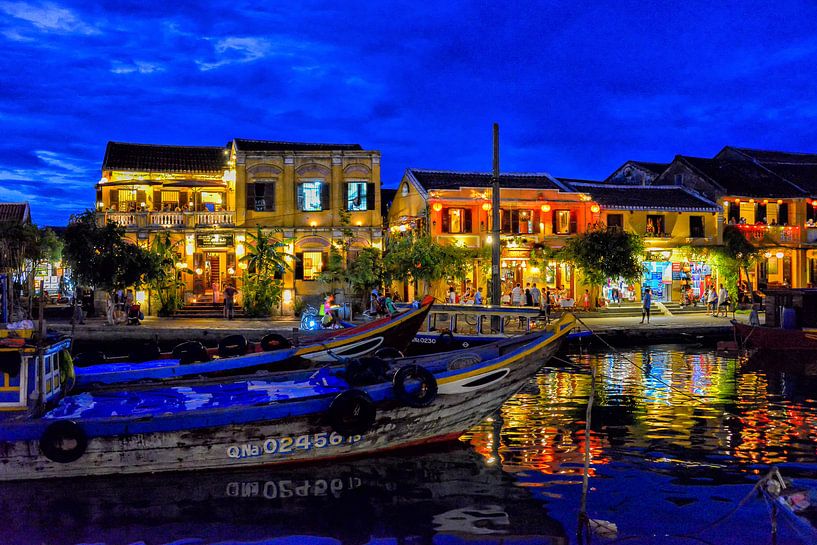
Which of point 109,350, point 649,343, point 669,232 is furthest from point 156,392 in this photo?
point 669,232

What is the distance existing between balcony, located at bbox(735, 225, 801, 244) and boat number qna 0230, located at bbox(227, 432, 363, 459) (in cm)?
3404

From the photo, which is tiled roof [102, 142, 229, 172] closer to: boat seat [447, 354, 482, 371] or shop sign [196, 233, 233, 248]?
shop sign [196, 233, 233, 248]

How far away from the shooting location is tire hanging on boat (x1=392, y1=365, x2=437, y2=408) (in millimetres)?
11469

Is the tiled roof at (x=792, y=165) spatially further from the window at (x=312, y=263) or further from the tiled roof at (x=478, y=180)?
the window at (x=312, y=263)

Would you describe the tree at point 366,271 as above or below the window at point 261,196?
below

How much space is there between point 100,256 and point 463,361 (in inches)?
781

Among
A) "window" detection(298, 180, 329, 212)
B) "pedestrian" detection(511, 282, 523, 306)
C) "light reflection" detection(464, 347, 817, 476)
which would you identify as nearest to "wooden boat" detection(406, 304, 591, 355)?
"light reflection" detection(464, 347, 817, 476)

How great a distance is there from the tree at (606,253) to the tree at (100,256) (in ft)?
63.0

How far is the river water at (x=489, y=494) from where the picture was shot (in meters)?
8.79

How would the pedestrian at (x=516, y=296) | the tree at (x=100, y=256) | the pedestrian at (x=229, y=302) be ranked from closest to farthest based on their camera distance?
1. the tree at (x=100, y=256)
2. the pedestrian at (x=229, y=302)
3. the pedestrian at (x=516, y=296)

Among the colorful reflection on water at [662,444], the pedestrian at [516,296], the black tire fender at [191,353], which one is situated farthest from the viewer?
the pedestrian at [516,296]

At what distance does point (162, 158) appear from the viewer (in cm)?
3622

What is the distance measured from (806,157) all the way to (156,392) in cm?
4887

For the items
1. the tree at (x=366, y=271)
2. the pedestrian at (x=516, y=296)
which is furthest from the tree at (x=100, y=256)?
the pedestrian at (x=516, y=296)
